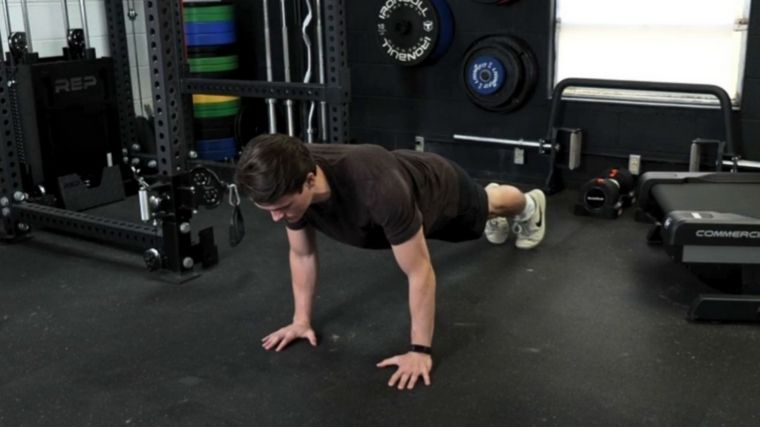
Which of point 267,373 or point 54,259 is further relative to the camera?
point 54,259

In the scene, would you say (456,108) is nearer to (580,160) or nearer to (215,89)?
(580,160)

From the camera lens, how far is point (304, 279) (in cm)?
238

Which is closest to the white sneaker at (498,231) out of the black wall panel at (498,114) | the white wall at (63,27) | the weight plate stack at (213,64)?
the black wall panel at (498,114)

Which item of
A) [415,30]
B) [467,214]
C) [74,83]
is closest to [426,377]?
[467,214]

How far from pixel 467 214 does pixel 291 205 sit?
0.89 m

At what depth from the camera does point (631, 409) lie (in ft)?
6.66

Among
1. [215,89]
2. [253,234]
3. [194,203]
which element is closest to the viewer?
[194,203]

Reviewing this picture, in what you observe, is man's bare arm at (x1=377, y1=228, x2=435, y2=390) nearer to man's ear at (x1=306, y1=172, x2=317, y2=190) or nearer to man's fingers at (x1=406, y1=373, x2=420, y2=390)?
man's fingers at (x1=406, y1=373, x2=420, y2=390)

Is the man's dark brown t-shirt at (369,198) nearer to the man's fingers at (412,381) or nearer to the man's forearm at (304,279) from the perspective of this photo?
the man's forearm at (304,279)

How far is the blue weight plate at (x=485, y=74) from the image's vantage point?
416 cm

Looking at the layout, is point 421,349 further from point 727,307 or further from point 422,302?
point 727,307

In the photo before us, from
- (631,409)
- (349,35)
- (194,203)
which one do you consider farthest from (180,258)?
(349,35)

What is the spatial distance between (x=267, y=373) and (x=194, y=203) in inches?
38.1

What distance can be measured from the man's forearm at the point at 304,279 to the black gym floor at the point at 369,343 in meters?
0.12
